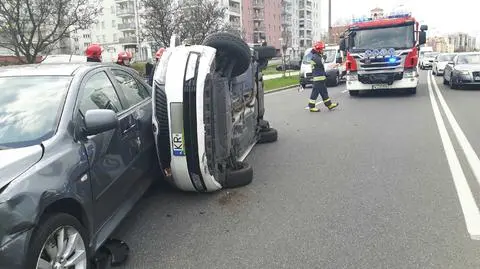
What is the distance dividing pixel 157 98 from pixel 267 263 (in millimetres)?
2021

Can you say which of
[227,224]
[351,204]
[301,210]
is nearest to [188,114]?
[227,224]

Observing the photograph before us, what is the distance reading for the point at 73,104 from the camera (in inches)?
139

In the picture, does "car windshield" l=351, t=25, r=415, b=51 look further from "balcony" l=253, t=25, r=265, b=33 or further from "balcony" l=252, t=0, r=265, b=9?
"balcony" l=252, t=0, r=265, b=9

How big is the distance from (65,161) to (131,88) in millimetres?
2076

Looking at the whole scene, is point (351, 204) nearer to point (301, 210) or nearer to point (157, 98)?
point (301, 210)

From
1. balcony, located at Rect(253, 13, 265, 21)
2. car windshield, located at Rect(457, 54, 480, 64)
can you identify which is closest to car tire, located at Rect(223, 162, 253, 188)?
car windshield, located at Rect(457, 54, 480, 64)

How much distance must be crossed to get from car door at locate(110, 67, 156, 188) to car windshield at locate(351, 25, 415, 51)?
12.2 meters

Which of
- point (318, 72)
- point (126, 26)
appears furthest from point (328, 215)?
point (126, 26)

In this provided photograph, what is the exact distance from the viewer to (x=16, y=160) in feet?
9.04

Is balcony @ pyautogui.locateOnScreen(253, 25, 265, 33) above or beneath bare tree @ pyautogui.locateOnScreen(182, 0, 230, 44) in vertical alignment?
above

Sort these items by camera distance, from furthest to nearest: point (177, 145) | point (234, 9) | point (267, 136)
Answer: point (234, 9) → point (267, 136) → point (177, 145)

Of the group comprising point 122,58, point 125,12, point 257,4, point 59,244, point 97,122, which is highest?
point 257,4

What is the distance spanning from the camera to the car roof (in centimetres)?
396

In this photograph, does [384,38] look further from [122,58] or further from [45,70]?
[45,70]
